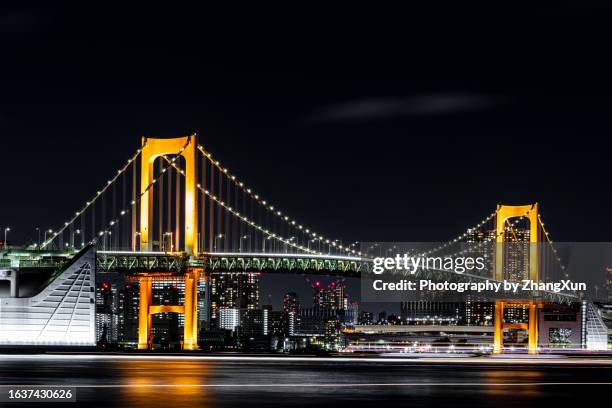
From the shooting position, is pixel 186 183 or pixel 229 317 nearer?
pixel 186 183

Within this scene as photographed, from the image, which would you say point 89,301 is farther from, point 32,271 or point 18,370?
point 18,370

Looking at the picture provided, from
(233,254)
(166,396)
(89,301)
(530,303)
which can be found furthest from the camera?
(530,303)

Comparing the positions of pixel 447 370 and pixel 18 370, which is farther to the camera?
pixel 447 370

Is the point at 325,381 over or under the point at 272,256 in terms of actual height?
under

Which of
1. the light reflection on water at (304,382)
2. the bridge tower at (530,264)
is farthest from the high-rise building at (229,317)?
the light reflection on water at (304,382)

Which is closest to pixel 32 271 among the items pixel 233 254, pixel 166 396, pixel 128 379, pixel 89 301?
pixel 89 301

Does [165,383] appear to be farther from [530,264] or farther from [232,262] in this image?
[530,264]

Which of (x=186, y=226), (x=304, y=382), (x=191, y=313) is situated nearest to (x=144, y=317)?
(x=191, y=313)

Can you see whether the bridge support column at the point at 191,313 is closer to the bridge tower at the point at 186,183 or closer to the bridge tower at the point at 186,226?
the bridge tower at the point at 186,226
